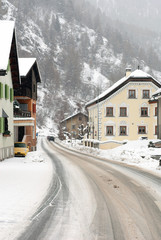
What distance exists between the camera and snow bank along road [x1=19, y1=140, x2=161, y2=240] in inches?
259

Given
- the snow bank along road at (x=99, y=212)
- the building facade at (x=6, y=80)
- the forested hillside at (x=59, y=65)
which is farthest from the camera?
the forested hillside at (x=59, y=65)

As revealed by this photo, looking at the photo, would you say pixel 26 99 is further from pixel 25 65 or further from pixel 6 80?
pixel 6 80

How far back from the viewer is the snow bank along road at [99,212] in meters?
6.57

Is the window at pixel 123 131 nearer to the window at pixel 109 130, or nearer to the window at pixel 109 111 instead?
the window at pixel 109 130

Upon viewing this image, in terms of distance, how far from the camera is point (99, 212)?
830 cm

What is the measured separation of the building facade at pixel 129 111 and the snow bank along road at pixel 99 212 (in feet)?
98.1

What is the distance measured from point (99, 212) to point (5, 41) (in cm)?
1779

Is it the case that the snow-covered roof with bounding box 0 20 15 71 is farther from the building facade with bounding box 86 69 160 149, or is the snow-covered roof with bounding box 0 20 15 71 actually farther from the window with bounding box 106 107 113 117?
the window with bounding box 106 107 113 117

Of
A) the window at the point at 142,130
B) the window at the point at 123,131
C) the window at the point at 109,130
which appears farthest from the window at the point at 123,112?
the window at the point at 142,130

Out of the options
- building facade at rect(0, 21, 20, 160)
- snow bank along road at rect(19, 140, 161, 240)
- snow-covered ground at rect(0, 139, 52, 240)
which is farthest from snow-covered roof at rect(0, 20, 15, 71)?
snow bank along road at rect(19, 140, 161, 240)

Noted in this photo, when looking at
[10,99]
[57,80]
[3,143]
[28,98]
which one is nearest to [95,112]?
[28,98]

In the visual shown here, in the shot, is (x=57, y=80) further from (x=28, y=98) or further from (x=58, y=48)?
(x=28, y=98)

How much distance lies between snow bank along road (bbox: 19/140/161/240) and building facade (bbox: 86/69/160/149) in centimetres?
2989

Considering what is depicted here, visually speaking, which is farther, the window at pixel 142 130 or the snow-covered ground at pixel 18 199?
the window at pixel 142 130
